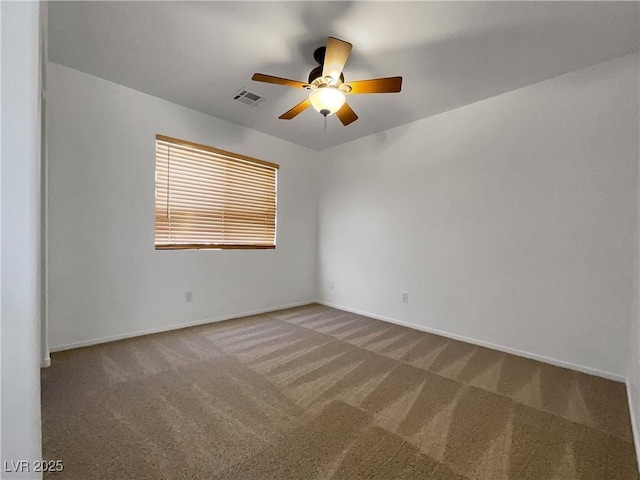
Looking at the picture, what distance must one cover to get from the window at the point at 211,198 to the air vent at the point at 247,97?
0.77 meters

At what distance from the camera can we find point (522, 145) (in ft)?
8.70

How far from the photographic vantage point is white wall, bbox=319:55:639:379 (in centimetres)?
222

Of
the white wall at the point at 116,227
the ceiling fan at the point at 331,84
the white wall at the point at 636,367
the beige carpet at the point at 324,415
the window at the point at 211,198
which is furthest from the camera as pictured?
the window at the point at 211,198

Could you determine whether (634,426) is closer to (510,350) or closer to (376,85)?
(510,350)

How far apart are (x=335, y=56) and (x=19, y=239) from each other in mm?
1976

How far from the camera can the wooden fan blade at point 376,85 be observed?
79.0 inches

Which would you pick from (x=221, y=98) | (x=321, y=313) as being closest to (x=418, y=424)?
(x=321, y=313)

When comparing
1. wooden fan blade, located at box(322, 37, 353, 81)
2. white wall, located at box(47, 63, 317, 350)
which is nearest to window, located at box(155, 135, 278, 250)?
white wall, located at box(47, 63, 317, 350)

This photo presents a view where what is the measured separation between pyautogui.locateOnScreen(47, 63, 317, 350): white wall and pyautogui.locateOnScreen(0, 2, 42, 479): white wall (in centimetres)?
249

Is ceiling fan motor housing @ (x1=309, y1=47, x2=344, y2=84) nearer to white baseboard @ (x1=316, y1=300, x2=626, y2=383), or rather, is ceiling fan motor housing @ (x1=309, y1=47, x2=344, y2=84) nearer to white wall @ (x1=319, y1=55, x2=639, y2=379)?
white wall @ (x1=319, y1=55, x2=639, y2=379)

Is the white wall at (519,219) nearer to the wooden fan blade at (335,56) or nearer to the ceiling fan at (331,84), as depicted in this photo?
the ceiling fan at (331,84)

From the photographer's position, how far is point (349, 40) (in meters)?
2.06

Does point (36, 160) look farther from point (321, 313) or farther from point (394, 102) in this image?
point (321, 313)

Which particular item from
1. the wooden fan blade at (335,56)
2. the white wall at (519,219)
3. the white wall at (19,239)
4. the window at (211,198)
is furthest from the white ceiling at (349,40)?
the white wall at (19,239)
